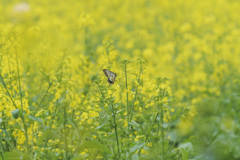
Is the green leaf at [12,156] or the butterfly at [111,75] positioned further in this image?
the butterfly at [111,75]

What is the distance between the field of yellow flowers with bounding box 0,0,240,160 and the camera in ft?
6.22

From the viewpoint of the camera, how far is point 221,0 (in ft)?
27.8

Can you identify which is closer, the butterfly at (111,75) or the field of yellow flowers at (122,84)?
the field of yellow flowers at (122,84)

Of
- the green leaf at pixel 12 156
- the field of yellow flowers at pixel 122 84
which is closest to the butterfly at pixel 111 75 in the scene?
the field of yellow flowers at pixel 122 84

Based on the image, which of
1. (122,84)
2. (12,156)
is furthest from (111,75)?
(12,156)

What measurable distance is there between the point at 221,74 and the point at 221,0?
4.44m

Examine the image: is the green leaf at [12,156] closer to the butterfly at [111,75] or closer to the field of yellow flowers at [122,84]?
the field of yellow flowers at [122,84]

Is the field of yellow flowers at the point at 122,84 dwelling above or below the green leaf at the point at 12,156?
above

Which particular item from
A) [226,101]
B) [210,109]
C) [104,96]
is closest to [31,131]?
[104,96]

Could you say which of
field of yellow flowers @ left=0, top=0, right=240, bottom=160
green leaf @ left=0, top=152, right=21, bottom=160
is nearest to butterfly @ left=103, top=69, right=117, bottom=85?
field of yellow flowers @ left=0, top=0, right=240, bottom=160

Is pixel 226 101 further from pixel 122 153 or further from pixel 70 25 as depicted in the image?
pixel 70 25

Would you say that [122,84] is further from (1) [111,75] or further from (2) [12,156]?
(2) [12,156]

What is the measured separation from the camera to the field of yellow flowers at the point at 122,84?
1896mm

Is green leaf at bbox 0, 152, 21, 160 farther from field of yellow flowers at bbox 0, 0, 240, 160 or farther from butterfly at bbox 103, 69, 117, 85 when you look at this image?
butterfly at bbox 103, 69, 117, 85
